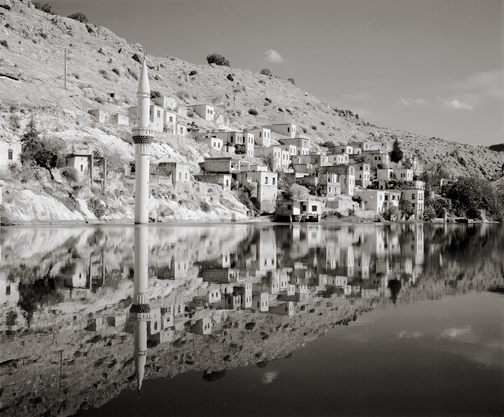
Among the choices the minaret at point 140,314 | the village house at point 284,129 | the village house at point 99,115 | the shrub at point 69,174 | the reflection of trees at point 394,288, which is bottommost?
the reflection of trees at point 394,288

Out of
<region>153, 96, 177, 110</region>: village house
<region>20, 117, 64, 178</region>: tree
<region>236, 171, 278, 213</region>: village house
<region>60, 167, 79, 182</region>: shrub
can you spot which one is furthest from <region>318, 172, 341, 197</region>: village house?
<region>20, 117, 64, 178</region>: tree

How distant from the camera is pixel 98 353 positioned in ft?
22.1

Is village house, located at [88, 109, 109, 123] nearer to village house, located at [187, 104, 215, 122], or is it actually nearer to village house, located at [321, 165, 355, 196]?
village house, located at [187, 104, 215, 122]

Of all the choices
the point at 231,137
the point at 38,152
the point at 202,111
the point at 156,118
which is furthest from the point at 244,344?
the point at 202,111

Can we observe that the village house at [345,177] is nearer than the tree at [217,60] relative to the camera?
Yes

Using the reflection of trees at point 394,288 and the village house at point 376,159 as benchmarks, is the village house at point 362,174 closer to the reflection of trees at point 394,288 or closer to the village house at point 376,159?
the village house at point 376,159

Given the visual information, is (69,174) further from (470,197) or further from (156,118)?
(470,197)

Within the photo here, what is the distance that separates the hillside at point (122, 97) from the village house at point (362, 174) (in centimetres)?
2631

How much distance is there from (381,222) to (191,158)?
2997 cm

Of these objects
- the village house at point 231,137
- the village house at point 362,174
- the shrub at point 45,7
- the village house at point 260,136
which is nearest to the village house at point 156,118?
the village house at point 231,137

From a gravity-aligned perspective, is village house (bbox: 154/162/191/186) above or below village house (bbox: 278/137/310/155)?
below

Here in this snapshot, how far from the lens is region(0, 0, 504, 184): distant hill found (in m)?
60.1

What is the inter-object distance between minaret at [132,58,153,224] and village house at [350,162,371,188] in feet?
142

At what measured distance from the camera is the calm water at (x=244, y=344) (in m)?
5.48
